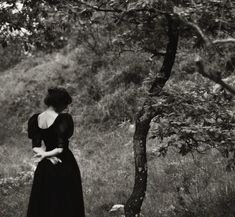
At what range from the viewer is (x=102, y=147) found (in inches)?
502

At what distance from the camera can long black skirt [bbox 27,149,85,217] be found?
6.04 meters

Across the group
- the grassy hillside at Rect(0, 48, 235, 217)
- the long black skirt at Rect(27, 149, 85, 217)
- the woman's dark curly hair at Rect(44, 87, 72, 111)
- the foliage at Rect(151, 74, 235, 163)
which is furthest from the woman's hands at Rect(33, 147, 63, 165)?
the foliage at Rect(151, 74, 235, 163)

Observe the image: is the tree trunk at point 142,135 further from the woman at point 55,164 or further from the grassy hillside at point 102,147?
the woman at point 55,164

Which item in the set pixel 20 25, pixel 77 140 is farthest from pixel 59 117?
pixel 77 140

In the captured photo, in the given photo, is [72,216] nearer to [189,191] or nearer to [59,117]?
[59,117]

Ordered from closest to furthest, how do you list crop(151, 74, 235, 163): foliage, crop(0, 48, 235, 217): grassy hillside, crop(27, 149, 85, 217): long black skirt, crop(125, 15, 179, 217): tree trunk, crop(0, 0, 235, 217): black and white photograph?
1. crop(0, 0, 235, 217): black and white photograph
2. crop(151, 74, 235, 163): foliage
3. crop(125, 15, 179, 217): tree trunk
4. crop(27, 149, 85, 217): long black skirt
5. crop(0, 48, 235, 217): grassy hillside

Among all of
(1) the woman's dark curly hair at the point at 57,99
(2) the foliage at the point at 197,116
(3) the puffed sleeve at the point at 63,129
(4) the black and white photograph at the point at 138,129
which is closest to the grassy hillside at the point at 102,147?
(4) the black and white photograph at the point at 138,129

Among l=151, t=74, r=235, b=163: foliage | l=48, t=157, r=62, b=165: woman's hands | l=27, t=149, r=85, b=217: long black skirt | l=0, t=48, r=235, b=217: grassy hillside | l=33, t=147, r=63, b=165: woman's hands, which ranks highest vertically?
l=151, t=74, r=235, b=163: foliage

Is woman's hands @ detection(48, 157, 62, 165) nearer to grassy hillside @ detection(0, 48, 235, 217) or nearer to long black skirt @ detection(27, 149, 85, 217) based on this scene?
long black skirt @ detection(27, 149, 85, 217)

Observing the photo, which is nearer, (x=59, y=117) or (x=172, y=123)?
(x=172, y=123)

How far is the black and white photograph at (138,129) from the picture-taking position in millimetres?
4785

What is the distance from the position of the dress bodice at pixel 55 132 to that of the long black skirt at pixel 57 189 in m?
0.23

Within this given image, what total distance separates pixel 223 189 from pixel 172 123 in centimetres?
200

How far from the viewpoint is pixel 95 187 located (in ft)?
29.0
